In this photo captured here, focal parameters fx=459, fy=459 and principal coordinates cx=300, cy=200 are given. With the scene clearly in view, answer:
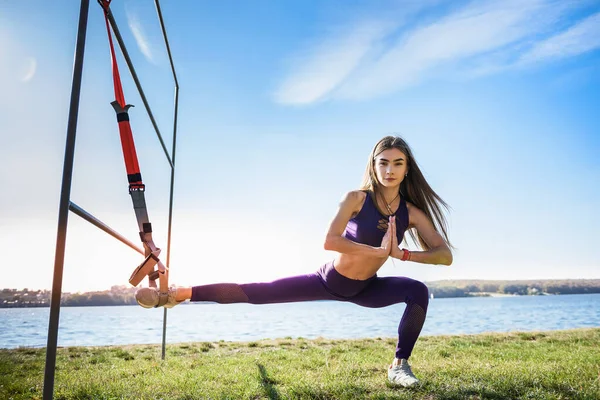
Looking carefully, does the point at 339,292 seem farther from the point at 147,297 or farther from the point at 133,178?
the point at 133,178

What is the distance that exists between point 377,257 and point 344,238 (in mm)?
244

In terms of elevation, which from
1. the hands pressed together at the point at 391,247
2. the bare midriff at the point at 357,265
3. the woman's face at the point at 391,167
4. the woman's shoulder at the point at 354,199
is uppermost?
the woman's face at the point at 391,167

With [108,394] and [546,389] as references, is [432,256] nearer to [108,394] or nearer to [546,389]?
[546,389]

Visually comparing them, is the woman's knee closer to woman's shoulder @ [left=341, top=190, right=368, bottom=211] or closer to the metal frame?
woman's shoulder @ [left=341, top=190, right=368, bottom=211]

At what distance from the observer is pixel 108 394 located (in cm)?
286

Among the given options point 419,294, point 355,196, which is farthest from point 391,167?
point 419,294

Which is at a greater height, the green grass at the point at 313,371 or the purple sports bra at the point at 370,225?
the purple sports bra at the point at 370,225

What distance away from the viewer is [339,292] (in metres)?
3.15

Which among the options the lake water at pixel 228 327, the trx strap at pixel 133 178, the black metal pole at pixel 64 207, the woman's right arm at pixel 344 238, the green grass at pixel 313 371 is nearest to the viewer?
the black metal pole at pixel 64 207

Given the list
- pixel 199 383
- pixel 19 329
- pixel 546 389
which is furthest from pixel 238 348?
pixel 19 329

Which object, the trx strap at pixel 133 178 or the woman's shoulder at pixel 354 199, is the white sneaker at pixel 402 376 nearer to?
the woman's shoulder at pixel 354 199

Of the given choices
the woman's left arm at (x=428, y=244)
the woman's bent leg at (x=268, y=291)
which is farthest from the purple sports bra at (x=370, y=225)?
the woman's bent leg at (x=268, y=291)

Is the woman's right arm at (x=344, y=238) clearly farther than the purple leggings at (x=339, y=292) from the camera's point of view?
No

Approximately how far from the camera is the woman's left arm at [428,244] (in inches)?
112
